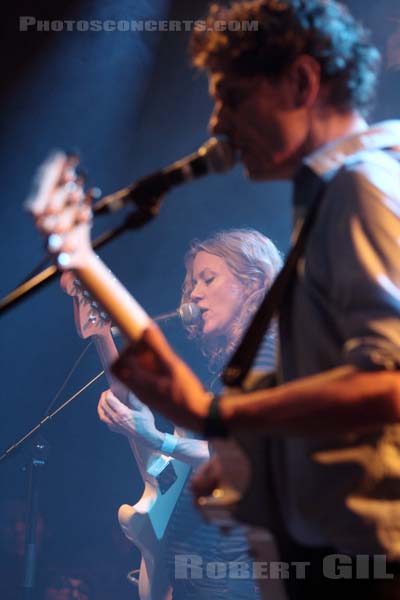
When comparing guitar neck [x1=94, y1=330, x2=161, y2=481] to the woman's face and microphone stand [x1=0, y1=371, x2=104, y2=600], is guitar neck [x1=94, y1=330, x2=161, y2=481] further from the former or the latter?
the woman's face

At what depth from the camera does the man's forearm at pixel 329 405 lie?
0.97m

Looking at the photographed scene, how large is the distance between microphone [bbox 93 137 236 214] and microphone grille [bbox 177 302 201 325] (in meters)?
2.38

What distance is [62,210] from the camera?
1.16m

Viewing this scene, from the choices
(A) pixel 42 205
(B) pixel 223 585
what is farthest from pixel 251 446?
(B) pixel 223 585

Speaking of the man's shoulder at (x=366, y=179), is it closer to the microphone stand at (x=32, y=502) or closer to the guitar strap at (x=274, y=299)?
the guitar strap at (x=274, y=299)

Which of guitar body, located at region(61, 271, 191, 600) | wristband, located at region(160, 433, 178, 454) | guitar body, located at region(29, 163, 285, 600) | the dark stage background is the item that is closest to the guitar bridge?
guitar body, located at region(61, 271, 191, 600)

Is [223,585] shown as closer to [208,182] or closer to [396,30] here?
[208,182]

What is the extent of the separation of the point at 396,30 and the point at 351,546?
140 inches

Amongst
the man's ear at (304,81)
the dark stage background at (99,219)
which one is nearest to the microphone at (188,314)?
the dark stage background at (99,219)

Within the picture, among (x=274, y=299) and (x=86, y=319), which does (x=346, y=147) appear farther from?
(x=86, y=319)

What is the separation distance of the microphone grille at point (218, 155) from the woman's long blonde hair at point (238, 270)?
2.25 metres

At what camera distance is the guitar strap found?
1142 millimetres

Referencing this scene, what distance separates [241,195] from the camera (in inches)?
185

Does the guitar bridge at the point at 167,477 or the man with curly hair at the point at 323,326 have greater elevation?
the man with curly hair at the point at 323,326
